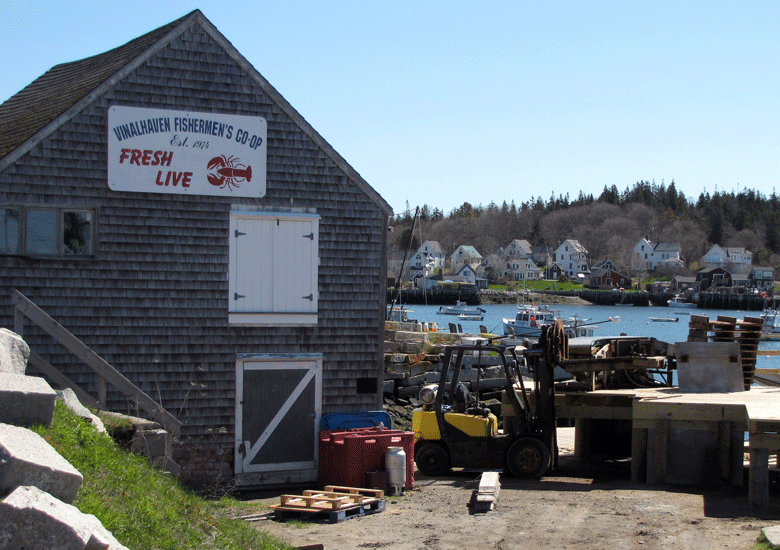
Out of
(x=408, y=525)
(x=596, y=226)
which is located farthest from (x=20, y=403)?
(x=596, y=226)

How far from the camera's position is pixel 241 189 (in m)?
14.0

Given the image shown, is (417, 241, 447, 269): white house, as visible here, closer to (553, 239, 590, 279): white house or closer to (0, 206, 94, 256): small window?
(553, 239, 590, 279): white house

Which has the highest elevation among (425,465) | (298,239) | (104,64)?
(104,64)

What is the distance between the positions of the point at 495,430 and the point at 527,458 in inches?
29.8

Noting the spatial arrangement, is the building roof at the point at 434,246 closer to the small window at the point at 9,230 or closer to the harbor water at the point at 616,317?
the harbor water at the point at 616,317

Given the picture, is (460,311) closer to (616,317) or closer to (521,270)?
(616,317)

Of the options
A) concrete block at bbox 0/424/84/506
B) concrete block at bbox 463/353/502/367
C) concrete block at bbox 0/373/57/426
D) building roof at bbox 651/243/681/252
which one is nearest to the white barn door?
concrete block at bbox 0/373/57/426

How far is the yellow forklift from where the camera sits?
47.2 feet

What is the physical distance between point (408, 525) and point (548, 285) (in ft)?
504

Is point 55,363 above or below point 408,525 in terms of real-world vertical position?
above

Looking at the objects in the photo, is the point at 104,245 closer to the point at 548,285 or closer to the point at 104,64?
the point at 104,64

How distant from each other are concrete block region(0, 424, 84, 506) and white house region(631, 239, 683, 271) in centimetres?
17856

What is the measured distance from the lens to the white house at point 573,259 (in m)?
178

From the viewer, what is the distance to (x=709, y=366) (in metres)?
15.2
